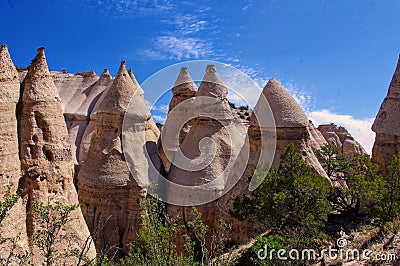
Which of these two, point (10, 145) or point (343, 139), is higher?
point (343, 139)

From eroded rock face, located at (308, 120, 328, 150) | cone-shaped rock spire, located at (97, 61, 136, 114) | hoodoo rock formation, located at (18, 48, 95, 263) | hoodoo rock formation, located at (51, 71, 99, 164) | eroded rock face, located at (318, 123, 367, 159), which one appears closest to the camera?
hoodoo rock formation, located at (18, 48, 95, 263)

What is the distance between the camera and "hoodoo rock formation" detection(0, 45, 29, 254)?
758 cm

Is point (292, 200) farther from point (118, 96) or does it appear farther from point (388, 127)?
point (118, 96)

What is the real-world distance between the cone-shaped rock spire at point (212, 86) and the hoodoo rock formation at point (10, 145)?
771 cm

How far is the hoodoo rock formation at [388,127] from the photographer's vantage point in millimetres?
13000

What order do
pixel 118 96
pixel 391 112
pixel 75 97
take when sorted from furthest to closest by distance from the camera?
pixel 75 97, pixel 118 96, pixel 391 112

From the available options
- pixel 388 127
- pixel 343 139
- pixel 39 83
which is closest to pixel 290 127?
pixel 388 127

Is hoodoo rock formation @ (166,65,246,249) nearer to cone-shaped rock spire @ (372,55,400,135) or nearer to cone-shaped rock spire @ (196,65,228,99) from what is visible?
cone-shaped rock spire @ (196,65,228,99)

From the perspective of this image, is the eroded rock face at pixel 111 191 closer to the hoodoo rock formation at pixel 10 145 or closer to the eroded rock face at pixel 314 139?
the hoodoo rock formation at pixel 10 145

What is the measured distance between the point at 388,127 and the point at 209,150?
6.81 m

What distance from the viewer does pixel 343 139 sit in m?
31.6

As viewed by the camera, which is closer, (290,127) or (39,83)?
(39,83)

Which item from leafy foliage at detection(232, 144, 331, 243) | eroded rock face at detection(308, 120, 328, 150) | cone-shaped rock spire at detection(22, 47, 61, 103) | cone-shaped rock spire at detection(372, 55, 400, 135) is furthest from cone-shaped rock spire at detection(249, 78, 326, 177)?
cone-shaped rock spire at detection(22, 47, 61, 103)

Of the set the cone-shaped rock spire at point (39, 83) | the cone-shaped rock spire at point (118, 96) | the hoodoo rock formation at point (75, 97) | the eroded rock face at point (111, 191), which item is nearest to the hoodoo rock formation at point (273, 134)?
the eroded rock face at point (111, 191)
